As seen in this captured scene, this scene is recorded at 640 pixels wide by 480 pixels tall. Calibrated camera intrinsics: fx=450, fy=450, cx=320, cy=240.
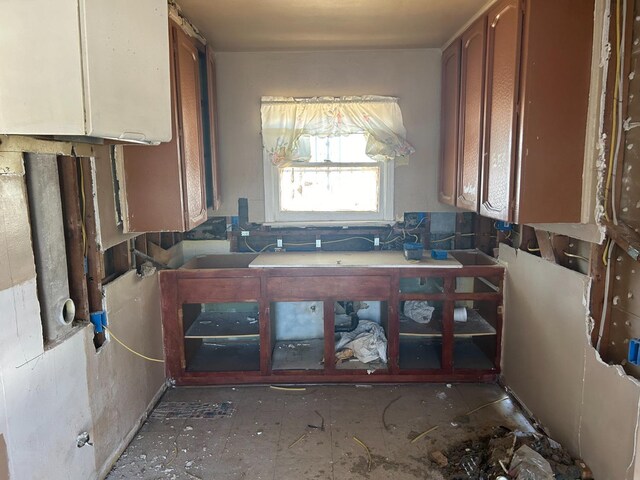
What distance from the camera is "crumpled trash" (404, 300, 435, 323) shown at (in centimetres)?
341

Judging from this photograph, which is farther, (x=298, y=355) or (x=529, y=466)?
(x=298, y=355)

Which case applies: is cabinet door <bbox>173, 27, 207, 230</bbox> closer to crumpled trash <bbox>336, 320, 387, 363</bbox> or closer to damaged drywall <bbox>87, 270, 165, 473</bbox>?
damaged drywall <bbox>87, 270, 165, 473</bbox>

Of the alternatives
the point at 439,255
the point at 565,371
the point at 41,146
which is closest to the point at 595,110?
the point at 565,371


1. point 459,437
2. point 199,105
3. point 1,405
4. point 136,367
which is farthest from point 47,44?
point 459,437

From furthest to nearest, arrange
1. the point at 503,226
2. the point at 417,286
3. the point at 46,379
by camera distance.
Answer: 1. the point at 417,286
2. the point at 503,226
3. the point at 46,379

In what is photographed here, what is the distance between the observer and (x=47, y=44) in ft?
4.27

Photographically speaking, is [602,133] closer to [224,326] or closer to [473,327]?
[473,327]

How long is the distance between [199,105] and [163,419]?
1.97 meters

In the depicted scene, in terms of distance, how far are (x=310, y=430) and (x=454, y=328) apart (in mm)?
1237

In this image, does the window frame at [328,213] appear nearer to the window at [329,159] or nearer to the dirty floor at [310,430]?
the window at [329,159]

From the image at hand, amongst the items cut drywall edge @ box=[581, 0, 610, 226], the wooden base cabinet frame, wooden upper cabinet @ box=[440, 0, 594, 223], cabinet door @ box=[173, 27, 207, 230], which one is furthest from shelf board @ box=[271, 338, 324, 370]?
cut drywall edge @ box=[581, 0, 610, 226]

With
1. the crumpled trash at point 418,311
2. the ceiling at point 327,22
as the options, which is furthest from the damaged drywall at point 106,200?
the crumpled trash at point 418,311

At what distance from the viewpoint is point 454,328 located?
125 inches

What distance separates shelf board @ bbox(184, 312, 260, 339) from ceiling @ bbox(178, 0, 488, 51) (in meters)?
2.02
